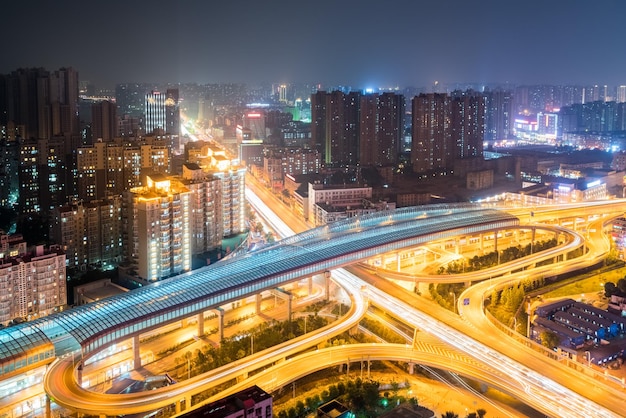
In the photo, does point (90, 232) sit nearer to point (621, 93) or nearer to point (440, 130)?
point (440, 130)

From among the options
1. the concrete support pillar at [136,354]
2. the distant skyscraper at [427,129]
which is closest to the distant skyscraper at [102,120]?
the distant skyscraper at [427,129]

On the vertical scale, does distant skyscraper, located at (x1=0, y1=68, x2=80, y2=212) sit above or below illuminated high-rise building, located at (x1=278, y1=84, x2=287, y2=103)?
below

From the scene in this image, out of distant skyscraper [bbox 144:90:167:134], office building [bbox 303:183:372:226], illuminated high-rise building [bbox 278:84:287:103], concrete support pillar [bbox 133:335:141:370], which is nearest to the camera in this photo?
concrete support pillar [bbox 133:335:141:370]

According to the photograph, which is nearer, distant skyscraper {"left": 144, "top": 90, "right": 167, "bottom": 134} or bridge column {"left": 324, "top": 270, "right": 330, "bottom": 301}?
bridge column {"left": 324, "top": 270, "right": 330, "bottom": 301}

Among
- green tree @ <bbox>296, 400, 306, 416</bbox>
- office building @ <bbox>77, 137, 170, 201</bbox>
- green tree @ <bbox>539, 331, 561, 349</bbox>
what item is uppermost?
office building @ <bbox>77, 137, 170, 201</bbox>

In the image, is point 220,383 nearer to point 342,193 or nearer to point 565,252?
point 565,252

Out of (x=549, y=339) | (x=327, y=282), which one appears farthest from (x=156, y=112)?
(x=549, y=339)

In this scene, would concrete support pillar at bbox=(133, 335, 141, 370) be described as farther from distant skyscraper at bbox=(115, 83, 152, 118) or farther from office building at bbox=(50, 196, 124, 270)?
distant skyscraper at bbox=(115, 83, 152, 118)

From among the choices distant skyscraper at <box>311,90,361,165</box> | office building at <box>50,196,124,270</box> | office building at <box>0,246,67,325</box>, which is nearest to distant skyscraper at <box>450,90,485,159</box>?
distant skyscraper at <box>311,90,361,165</box>
